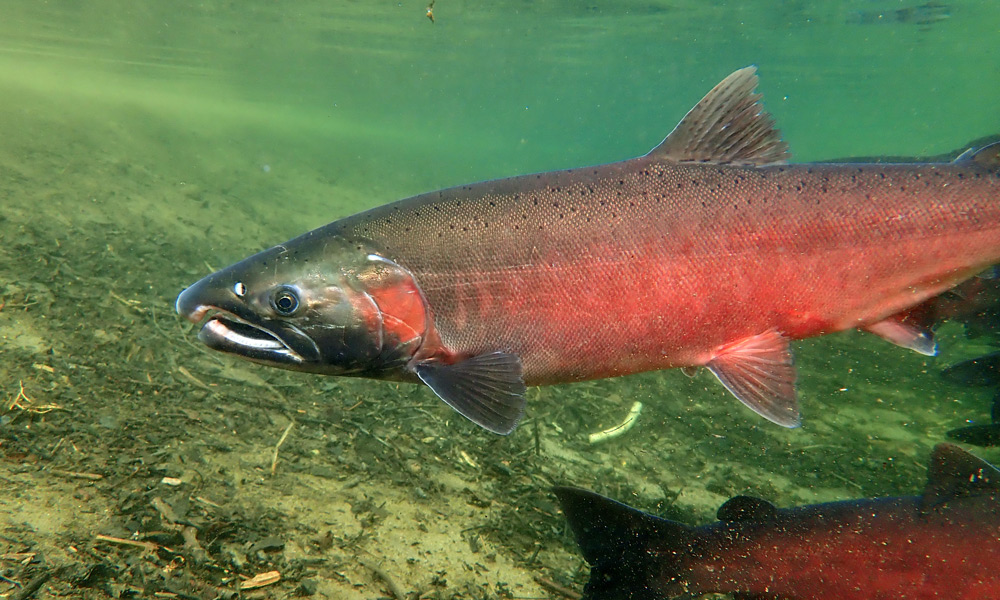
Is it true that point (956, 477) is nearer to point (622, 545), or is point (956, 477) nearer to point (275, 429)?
point (622, 545)

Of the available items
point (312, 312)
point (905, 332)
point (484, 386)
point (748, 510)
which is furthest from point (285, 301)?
point (905, 332)

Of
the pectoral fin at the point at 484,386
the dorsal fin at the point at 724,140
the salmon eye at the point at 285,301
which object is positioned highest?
the dorsal fin at the point at 724,140

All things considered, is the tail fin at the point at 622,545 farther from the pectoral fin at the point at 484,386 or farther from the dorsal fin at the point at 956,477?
the dorsal fin at the point at 956,477

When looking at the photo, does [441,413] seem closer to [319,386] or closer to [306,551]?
[319,386]

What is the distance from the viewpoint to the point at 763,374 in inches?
98.7

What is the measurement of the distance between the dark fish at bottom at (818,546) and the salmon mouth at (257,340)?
1.57 metres

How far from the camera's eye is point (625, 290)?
2432 millimetres

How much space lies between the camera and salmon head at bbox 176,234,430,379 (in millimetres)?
2227

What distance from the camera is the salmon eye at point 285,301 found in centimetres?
222

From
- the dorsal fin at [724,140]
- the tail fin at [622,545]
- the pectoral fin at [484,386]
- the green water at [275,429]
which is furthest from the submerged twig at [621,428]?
the dorsal fin at [724,140]

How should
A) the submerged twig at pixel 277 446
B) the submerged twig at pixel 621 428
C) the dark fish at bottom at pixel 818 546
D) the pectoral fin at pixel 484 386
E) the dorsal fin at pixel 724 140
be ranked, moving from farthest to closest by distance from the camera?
the submerged twig at pixel 621 428 < the submerged twig at pixel 277 446 < the dorsal fin at pixel 724 140 < the dark fish at bottom at pixel 818 546 < the pectoral fin at pixel 484 386

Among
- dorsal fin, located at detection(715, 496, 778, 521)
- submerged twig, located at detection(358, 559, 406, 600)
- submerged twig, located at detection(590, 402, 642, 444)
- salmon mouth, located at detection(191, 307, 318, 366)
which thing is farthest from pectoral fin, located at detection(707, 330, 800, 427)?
submerged twig, located at detection(590, 402, 642, 444)

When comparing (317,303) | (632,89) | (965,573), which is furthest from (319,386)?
(632,89)

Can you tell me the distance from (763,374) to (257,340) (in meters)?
2.53
